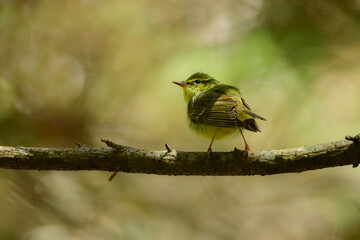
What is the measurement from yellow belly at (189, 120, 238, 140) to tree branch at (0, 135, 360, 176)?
498 mm

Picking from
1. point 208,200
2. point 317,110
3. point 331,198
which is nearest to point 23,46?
point 208,200

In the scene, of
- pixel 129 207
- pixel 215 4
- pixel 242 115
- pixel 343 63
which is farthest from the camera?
pixel 215 4

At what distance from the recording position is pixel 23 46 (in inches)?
197

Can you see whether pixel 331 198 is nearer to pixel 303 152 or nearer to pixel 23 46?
pixel 303 152

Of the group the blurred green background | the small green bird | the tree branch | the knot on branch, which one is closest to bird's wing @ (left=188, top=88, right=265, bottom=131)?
the small green bird

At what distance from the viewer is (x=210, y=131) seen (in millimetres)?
3287

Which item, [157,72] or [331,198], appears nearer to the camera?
[331,198]

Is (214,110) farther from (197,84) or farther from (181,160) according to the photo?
(197,84)

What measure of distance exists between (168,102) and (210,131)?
1.93 m

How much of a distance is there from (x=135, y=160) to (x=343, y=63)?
2847 millimetres

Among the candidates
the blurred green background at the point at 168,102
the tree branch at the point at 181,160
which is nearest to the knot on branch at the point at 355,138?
the tree branch at the point at 181,160

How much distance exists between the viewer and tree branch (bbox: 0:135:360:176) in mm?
2451

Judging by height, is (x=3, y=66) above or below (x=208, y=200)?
above

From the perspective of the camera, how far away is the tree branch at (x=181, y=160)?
2.45 m
